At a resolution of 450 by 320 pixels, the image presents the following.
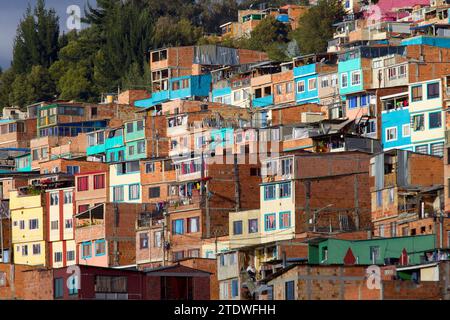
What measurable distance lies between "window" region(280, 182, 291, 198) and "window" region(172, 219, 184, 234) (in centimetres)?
727

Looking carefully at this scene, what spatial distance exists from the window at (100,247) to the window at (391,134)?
16611 millimetres

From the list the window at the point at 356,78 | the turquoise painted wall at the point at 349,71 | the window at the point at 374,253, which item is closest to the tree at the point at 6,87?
the turquoise painted wall at the point at 349,71

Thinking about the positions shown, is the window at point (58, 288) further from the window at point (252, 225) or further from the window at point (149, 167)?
the window at point (149, 167)

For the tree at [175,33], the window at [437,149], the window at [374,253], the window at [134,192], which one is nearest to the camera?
the window at [374,253]

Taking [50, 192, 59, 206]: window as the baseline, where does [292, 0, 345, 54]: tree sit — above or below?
above

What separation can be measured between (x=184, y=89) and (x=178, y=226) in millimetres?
42050

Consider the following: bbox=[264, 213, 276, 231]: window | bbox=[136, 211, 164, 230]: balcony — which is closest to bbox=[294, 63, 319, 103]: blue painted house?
bbox=[136, 211, 164, 230]: balcony

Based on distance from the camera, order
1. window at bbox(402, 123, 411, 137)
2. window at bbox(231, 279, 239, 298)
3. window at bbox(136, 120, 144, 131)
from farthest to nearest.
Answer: window at bbox(136, 120, 144, 131) < window at bbox(402, 123, 411, 137) < window at bbox(231, 279, 239, 298)

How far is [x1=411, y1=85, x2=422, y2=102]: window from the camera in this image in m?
92.1

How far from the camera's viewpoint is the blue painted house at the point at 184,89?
429ft

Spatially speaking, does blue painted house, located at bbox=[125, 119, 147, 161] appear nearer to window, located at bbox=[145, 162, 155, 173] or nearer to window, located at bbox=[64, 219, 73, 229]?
window, located at bbox=[145, 162, 155, 173]

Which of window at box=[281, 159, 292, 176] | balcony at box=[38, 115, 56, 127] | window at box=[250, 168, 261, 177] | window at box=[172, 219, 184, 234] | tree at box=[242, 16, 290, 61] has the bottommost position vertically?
window at box=[172, 219, 184, 234]

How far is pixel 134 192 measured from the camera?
4067 inches

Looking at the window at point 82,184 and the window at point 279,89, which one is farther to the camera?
the window at point 279,89
